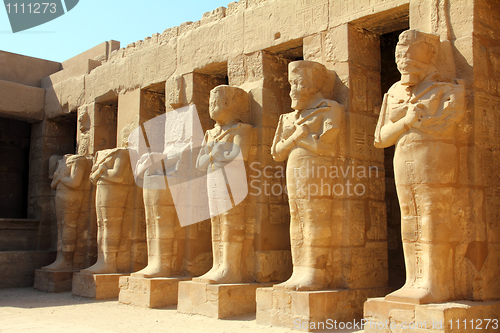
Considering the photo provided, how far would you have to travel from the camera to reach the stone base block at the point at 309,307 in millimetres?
5332

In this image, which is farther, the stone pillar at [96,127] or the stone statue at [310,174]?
the stone pillar at [96,127]

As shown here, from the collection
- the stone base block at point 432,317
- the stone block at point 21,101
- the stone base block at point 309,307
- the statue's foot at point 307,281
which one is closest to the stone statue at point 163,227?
the stone base block at point 309,307

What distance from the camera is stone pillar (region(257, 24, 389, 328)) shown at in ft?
18.5

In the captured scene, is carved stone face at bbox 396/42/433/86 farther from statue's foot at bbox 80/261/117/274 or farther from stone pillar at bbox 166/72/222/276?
statue's foot at bbox 80/261/117/274

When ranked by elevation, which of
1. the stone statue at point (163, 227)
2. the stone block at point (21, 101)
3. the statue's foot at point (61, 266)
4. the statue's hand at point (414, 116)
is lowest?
the statue's foot at point (61, 266)

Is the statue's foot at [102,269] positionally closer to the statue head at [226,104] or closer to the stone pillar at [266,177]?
the stone pillar at [266,177]

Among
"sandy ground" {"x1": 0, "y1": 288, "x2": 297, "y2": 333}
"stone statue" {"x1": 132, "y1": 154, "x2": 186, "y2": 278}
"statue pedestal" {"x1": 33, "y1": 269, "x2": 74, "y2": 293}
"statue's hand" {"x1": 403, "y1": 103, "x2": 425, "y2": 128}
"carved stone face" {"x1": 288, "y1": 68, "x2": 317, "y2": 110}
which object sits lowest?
"sandy ground" {"x1": 0, "y1": 288, "x2": 297, "y2": 333}

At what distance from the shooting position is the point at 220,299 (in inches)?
245

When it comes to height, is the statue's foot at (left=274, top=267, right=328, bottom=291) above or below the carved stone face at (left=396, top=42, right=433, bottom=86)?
below

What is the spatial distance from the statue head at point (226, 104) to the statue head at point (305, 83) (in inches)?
41.2

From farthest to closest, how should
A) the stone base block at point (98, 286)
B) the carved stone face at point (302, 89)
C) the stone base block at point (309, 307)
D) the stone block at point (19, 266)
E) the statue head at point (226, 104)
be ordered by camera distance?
the stone block at point (19, 266) → the stone base block at point (98, 286) → the statue head at point (226, 104) → the carved stone face at point (302, 89) → the stone base block at point (309, 307)

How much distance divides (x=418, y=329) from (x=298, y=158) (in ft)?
6.81

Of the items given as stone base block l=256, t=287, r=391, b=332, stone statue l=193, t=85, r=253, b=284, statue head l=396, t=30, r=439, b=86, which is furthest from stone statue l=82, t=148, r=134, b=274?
statue head l=396, t=30, r=439, b=86

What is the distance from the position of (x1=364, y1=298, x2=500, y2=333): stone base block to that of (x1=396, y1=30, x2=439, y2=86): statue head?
6.28ft
